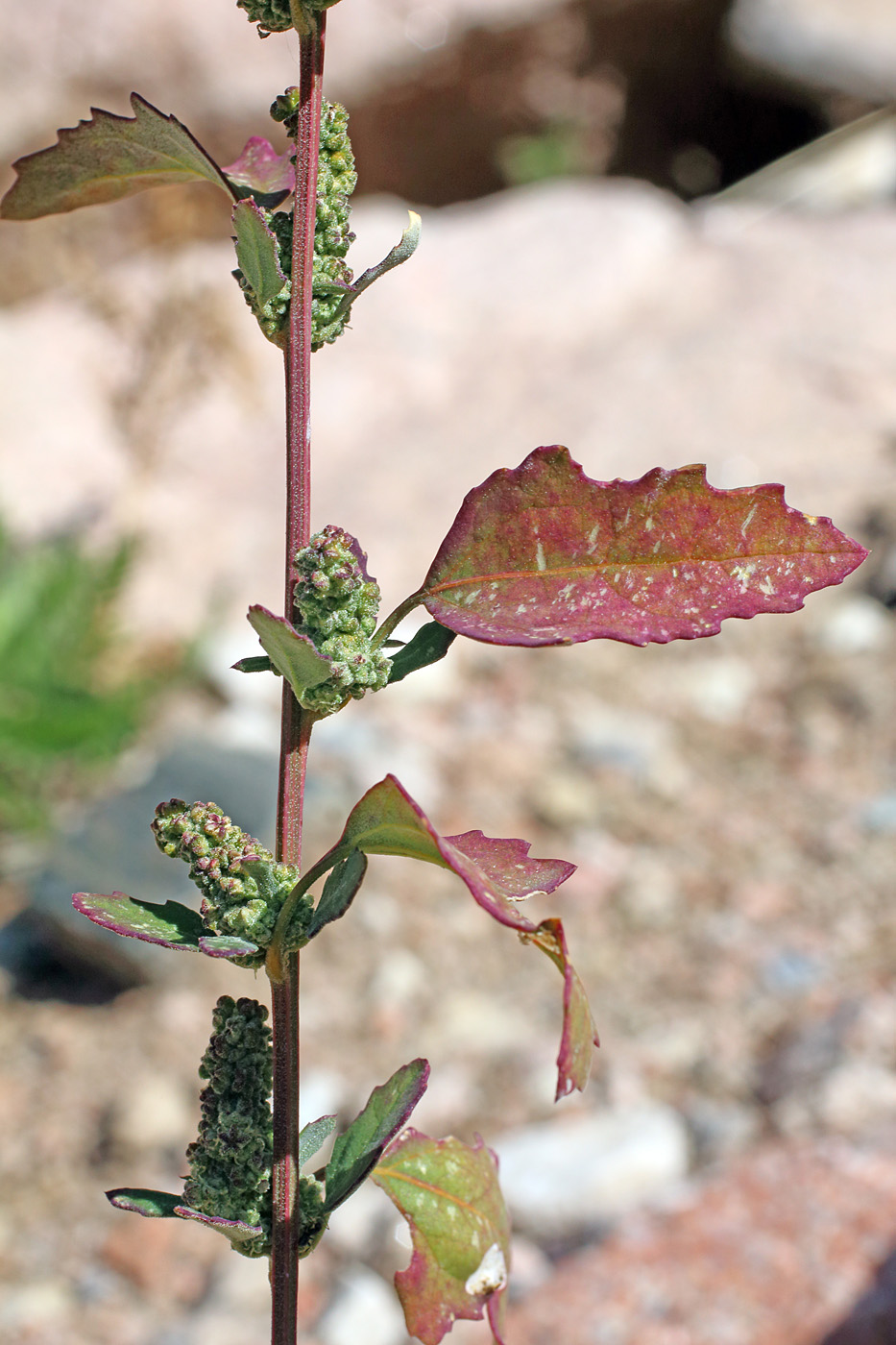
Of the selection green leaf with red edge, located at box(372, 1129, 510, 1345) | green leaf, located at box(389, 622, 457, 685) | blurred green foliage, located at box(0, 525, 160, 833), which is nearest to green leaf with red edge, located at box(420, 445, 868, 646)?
green leaf, located at box(389, 622, 457, 685)

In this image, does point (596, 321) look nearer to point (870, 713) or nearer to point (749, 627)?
point (749, 627)

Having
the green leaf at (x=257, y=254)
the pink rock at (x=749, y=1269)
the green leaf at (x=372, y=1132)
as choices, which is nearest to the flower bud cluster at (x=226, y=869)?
the green leaf at (x=372, y=1132)

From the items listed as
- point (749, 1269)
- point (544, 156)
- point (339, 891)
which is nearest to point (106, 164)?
point (339, 891)

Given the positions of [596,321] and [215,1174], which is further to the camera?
[596,321]

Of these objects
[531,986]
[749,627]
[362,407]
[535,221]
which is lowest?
[531,986]

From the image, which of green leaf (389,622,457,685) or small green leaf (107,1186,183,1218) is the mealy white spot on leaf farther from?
green leaf (389,622,457,685)

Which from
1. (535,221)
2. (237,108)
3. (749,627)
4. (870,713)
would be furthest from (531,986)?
(237,108)

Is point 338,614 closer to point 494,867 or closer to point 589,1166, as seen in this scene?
point 494,867
